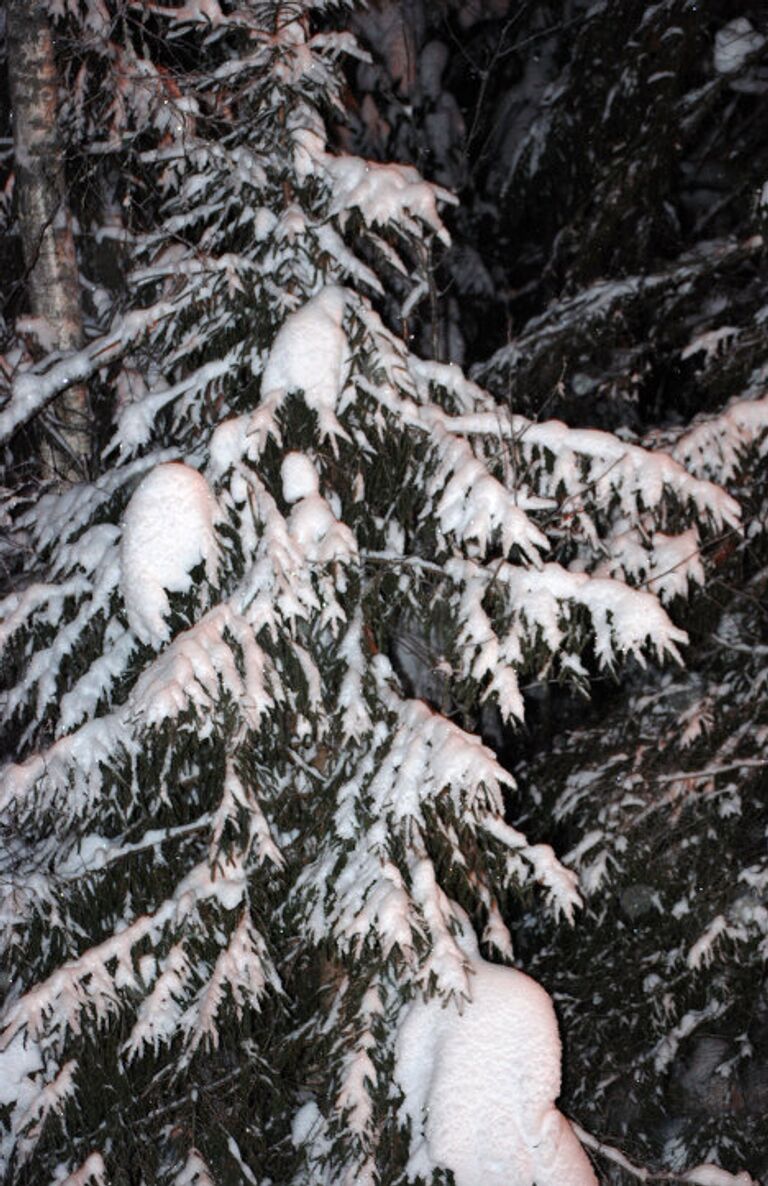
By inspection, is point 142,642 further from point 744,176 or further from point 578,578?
point 744,176

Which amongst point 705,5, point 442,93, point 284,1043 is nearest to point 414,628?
point 284,1043

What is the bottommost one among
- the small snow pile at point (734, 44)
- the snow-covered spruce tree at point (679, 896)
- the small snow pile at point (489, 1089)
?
the snow-covered spruce tree at point (679, 896)

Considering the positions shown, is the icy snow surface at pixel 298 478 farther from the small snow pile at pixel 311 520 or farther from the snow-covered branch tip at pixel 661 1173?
the snow-covered branch tip at pixel 661 1173

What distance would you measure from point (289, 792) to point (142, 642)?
678mm

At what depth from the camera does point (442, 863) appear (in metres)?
2.97

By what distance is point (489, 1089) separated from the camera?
271cm

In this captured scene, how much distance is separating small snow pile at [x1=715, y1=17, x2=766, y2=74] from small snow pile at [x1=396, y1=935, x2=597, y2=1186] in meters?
4.62

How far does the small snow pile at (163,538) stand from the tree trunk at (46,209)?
1168 mm

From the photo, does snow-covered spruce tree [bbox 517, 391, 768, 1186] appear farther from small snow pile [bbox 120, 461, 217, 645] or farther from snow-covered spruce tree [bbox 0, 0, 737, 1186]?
small snow pile [bbox 120, 461, 217, 645]

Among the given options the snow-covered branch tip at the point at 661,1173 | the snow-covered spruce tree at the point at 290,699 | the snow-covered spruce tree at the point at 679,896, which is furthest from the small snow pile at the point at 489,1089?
the snow-covered spruce tree at the point at 679,896

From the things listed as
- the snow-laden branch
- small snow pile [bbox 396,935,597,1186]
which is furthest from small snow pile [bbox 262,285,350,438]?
small snow pile [bbox 396,935,597,1186]

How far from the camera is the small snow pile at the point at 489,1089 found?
106 inches

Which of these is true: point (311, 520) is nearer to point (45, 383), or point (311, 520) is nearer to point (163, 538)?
point (163, 538)

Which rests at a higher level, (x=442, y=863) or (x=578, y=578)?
(x=578, y=578)
